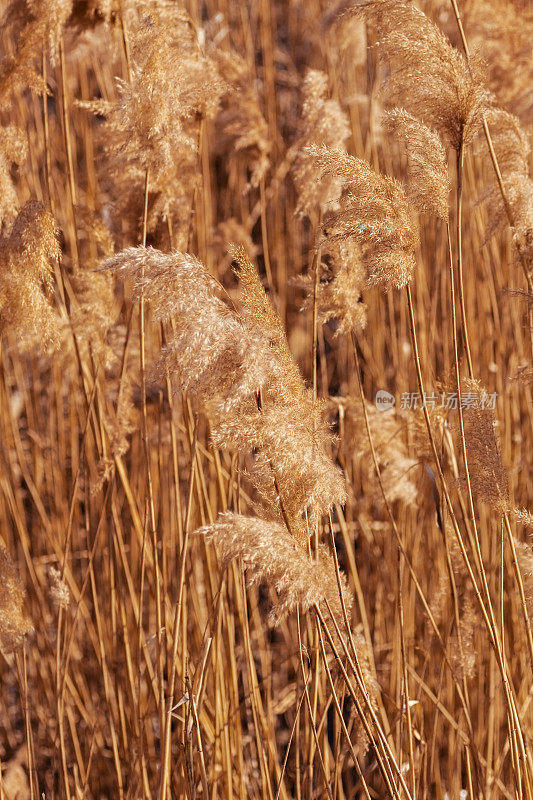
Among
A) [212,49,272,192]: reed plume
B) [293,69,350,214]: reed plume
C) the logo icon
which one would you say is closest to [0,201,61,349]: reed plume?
[293,69,350,214]: reed plume

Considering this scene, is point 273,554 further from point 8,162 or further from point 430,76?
point 8,162

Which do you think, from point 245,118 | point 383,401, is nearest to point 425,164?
point 383,401

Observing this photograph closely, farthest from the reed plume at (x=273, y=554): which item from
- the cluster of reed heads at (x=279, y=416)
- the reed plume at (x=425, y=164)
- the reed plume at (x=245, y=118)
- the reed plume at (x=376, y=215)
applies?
the reed plume at (x=245, y=118)

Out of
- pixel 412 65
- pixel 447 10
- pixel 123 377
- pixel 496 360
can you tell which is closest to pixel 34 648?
pixel 123 377

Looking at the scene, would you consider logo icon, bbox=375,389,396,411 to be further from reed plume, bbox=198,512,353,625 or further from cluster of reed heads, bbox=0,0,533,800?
reed plume, bbox=198,512,353,625

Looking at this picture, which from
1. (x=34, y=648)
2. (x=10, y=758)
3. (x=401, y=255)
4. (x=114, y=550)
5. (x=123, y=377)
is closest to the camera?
(x=401, y=255)

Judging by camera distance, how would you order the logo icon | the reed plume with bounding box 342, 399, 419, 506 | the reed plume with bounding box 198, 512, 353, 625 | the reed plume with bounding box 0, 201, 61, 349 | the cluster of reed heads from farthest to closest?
1. the logo icon
2. the reed plume with bounding box 342, 399, 419, 506
3. the reed plume with bounding box 0, 201, 61, 349
4. the cluster of reed heads
5. the reed plume with bounding box 198, 512, 353, 625

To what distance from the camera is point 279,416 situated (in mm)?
877

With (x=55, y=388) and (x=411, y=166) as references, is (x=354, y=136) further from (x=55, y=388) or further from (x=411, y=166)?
(x=411, y=166)

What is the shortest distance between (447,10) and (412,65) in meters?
1.70

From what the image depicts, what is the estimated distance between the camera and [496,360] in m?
1.93

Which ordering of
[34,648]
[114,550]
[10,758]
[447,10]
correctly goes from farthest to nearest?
[447,10] < [10,758] < [34,648] < [114,550]

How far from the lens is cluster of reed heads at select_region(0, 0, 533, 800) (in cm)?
94

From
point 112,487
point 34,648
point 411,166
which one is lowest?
point 34,648
